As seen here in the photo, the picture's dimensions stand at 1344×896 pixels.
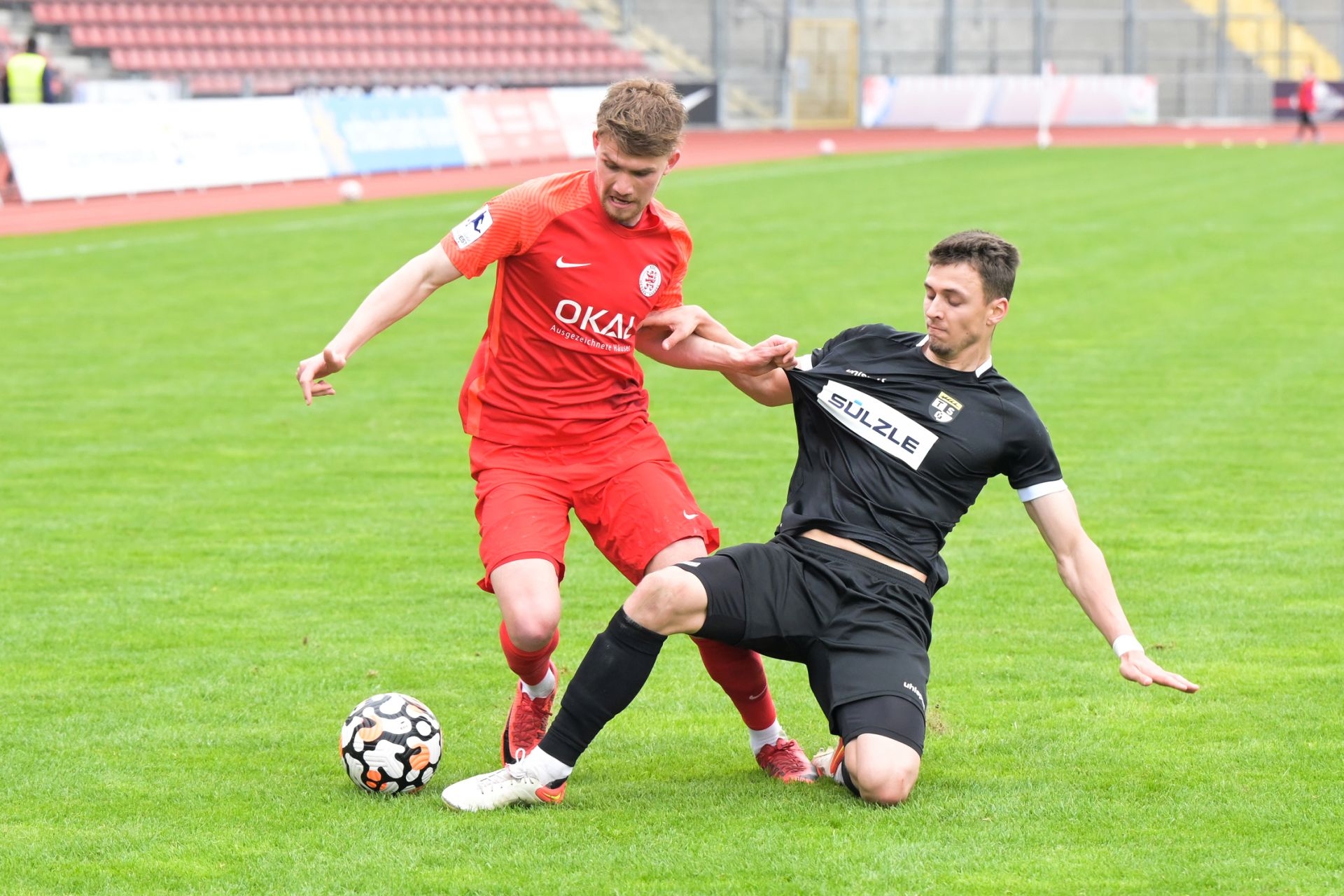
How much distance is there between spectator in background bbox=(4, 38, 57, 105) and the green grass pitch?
334 inches

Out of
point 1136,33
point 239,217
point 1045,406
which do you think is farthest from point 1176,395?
point 1136,33

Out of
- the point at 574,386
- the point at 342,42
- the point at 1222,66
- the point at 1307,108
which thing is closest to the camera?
the point at 574,386

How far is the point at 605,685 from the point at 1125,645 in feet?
5.12

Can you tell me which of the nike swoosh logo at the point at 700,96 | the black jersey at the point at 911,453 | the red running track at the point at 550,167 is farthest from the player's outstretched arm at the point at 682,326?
the nike swoosh logo at the point at 700,96

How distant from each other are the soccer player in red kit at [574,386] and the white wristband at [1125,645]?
40.9 inches

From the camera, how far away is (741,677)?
5.55 m

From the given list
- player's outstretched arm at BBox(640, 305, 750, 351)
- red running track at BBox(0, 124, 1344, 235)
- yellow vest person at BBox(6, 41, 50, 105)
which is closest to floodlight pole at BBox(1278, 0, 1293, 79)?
red running track at BBox(0, 124, 1344, 235)

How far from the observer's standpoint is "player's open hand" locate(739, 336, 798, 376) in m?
5.68

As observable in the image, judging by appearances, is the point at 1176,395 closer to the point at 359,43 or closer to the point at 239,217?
the point at 239,217

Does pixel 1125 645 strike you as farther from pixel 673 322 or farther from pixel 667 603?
pixel 673 322

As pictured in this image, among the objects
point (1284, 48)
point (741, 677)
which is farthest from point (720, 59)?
point (741, 677)

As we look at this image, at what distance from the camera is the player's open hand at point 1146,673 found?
16.5 feet

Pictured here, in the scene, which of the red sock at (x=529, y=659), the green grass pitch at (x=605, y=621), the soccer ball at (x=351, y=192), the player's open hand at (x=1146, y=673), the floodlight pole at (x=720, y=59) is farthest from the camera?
the floodlight pole at (x=720, y=59)

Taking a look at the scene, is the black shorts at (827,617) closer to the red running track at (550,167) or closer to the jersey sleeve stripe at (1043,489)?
the jersey sleeve stripe at (1043,489)
